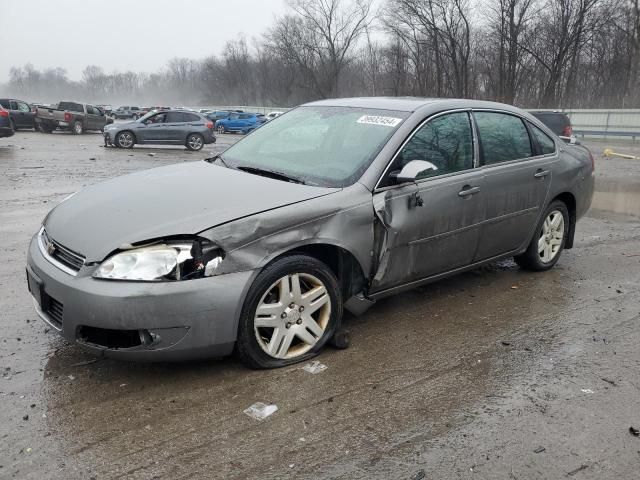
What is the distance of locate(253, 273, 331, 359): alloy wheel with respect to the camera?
3.42 metres

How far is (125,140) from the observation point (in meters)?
21.4

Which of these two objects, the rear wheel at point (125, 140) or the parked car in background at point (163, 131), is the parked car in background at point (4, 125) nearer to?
the parked car in background at point (163, 131)

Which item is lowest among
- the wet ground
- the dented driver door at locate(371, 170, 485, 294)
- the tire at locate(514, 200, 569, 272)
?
the wet ground

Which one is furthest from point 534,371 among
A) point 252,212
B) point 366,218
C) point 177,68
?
point 177,68

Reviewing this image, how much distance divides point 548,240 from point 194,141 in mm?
18809

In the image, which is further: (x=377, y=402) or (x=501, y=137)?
(x=501, y=137)

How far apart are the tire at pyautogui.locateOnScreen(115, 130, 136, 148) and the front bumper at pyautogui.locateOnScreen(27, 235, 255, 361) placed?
1940 cm

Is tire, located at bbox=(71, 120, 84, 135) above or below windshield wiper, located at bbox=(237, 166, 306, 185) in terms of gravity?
above

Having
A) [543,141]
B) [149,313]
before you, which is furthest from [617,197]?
[149,313]

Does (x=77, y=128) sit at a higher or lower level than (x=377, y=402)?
higher

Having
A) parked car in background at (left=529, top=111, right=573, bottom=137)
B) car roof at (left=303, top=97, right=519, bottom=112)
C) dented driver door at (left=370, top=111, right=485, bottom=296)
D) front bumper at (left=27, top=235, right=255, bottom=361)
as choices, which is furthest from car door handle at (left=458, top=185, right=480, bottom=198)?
parked car in background at (left=529, top=111, right=573, bottom=137)

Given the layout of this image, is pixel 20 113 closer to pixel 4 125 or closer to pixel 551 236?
pixel 4 125

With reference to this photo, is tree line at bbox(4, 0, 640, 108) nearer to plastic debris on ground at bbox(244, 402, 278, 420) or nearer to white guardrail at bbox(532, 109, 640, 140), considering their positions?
white guardrail at bbox(532, 109, 640, 140)

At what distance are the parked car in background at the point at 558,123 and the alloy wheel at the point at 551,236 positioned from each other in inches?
615
